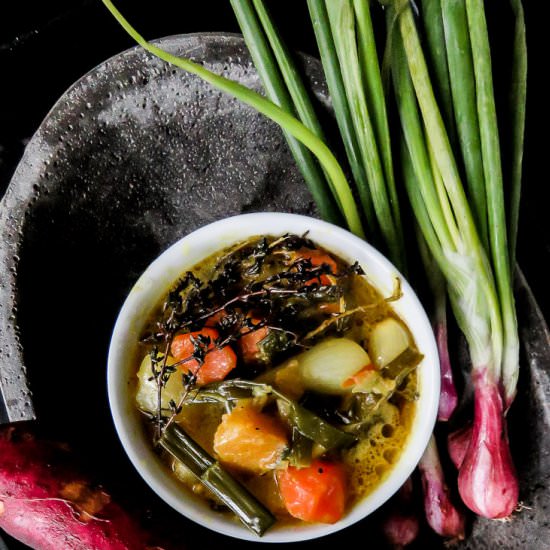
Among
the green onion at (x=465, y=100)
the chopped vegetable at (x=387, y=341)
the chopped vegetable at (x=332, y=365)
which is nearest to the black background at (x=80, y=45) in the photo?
the green onion at (x=465, y=100)

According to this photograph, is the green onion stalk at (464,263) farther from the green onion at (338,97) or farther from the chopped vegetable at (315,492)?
the chopped vegetable at (315,492)

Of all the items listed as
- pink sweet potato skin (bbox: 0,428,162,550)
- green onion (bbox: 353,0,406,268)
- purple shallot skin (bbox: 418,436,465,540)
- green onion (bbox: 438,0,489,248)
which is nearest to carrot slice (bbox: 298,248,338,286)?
green onion (bbox: 353,0,406,268)

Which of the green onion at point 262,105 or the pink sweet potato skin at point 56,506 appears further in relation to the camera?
the pink sweet potato skin at point 56,506

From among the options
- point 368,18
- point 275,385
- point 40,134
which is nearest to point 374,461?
point 275,385

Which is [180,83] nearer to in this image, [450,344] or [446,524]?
[450,344]

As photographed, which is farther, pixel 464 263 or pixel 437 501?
pixel 437 501

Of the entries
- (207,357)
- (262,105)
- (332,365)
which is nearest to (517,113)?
(262,105)

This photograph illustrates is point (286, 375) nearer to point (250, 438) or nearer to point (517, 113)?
point (250, 438)
